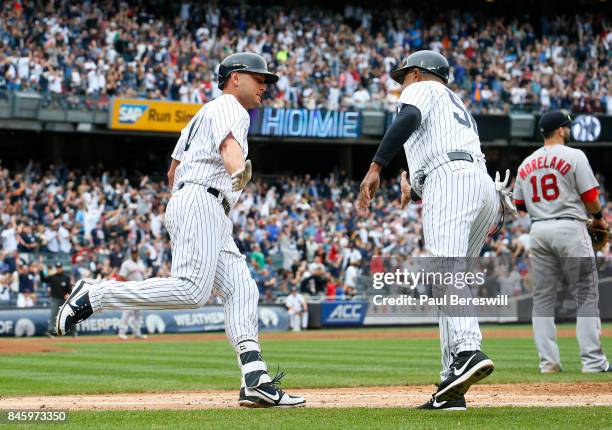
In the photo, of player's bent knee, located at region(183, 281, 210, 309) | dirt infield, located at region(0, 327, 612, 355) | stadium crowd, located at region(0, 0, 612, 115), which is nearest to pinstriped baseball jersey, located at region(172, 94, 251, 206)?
player's bent knee, located at region(183, 281, 210, 309)

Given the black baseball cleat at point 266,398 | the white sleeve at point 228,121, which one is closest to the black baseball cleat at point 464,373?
the black baseball cleat at point 266,398

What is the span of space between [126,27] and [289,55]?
17.2ft

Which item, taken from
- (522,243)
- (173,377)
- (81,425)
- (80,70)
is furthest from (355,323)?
(81,425)

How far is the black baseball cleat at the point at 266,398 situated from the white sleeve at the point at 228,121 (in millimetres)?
1496

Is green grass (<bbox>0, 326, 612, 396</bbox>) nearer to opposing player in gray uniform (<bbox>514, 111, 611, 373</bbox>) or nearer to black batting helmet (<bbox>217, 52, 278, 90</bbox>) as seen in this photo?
opposing player in gray uniform (<bbox>514, 111, 611, 373</bbox>)

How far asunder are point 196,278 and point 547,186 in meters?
4.11

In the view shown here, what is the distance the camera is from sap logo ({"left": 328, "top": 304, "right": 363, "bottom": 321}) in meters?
25.8

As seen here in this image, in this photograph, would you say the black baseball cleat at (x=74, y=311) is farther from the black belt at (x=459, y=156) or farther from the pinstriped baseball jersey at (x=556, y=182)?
the pinstriped baseball jersey at (x=556, y=182)

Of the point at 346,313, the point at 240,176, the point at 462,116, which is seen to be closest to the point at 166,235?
the point at 346,313

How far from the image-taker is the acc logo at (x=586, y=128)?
34.7 m

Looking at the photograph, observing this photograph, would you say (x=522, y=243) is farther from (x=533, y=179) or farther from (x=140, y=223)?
(x=533, y=179)

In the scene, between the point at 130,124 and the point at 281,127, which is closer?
the point at 130,124

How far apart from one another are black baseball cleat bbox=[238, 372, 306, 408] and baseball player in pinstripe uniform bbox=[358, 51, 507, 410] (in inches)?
33.8

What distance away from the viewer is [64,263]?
24891 millimetres
